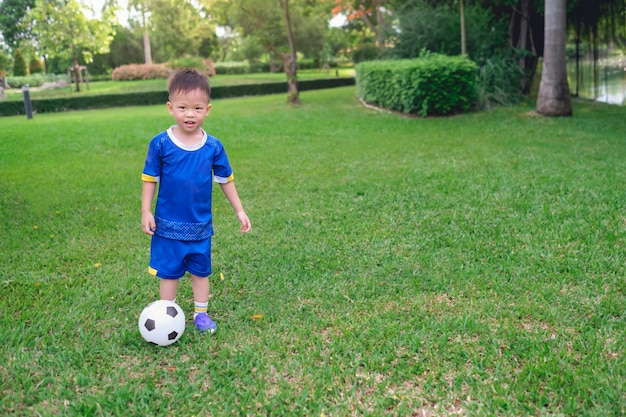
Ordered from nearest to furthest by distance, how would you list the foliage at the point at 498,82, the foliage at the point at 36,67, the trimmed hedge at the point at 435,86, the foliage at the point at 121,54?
1. the trimmed hedge at the point at 435,86
2. the foliage at the point at 498,82
3. the foliage at the point at 36,67
4. the foliage at the point at 121,54

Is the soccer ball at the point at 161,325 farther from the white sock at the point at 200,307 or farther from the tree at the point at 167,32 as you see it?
the tree at the point at 167,32

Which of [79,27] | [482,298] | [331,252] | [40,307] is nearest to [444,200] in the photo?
[331,252]

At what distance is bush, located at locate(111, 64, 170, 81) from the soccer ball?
3308 centimetres

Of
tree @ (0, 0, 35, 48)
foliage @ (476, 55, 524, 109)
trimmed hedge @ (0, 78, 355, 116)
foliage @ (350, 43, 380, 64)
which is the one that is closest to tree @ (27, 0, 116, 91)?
tree @ (0, 0, 35, 48)

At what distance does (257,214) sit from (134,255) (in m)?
1.43

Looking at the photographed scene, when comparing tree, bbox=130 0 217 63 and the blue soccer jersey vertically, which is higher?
tree, bbox=130 0 217 63

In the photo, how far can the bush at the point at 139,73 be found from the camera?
112 ft

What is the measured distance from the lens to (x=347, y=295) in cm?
363

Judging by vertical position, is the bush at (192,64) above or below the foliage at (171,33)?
below

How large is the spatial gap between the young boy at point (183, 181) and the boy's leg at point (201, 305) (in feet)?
0.04

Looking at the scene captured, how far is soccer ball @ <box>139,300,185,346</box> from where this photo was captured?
2.98 m

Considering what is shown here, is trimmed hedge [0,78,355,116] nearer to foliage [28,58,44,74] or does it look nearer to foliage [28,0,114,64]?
foliage [28,0,114,64]

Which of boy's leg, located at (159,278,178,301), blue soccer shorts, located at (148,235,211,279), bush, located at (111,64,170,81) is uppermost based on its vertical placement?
bush, located at (111,64,170,81)

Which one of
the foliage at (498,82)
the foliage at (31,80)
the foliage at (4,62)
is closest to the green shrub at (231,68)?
the foliage at (31,80)
